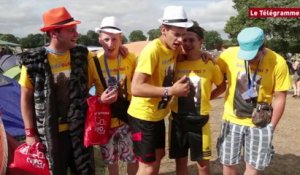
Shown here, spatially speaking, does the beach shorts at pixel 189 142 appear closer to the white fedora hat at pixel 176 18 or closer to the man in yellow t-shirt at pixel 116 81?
the man in yellow t-shirt at pixel 116 81

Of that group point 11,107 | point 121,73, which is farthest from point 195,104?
point 11,107

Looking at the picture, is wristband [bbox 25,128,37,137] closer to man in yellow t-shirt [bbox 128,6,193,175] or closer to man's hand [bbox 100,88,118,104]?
man's hand [bbox 100,88,118,104]

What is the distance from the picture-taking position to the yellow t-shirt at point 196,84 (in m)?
3.64

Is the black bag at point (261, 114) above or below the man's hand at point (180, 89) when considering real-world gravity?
below

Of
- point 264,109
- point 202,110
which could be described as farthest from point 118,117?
point 264,109

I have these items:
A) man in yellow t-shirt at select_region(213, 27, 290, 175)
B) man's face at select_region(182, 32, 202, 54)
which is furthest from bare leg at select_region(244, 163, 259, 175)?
man's face at select_region(182, 32, 202, 54)

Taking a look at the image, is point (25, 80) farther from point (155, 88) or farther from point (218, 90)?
point (218, 90)

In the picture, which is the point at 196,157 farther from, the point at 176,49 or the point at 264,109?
the point at 176,49

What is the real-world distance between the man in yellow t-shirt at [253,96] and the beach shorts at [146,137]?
73cm

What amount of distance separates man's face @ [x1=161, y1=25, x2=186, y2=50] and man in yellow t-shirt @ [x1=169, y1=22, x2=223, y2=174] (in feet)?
1.04

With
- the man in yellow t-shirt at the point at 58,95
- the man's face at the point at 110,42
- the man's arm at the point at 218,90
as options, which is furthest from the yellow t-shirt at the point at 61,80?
the man's arm at the point at 218,90

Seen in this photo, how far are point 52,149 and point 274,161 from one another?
3.68 metres

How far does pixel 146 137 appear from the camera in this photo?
344 cm

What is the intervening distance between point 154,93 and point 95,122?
2.04ft
